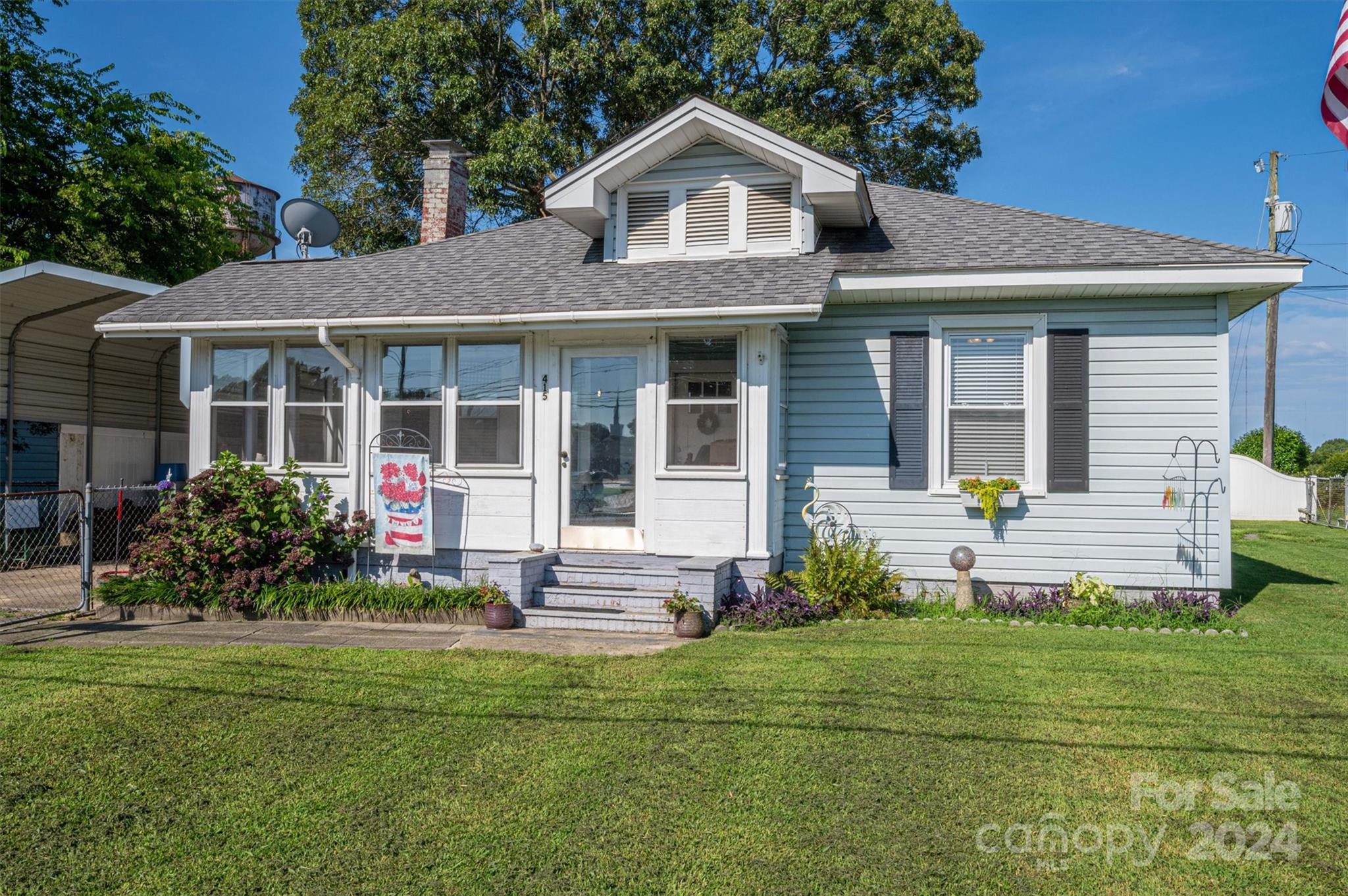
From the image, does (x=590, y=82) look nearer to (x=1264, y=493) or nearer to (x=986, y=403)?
(x=986, y=403)

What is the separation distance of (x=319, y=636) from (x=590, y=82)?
645 inches

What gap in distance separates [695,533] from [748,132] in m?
4.01

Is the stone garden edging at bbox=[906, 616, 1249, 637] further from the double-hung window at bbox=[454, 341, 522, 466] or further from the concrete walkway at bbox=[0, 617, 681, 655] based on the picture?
the double-hung window at bbox=[454, 341, 522, 466]

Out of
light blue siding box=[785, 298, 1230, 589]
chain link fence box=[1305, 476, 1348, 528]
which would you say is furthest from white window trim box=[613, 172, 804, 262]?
chain link fence box=[1305, 476, 1348, 528]

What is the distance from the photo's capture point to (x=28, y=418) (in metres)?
11.8

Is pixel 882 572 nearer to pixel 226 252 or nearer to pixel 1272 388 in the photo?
pixel 226 252

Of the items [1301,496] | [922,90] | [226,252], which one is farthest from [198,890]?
[1301,496]

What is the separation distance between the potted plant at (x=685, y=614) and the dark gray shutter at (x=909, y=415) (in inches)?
102

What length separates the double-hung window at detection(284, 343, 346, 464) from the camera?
9648mm

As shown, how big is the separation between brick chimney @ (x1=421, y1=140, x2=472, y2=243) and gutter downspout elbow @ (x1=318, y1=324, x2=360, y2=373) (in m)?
3.52

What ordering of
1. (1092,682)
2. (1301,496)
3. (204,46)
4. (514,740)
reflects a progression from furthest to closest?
(1301,496) → (204,46) → (1092,682) → (514,740)

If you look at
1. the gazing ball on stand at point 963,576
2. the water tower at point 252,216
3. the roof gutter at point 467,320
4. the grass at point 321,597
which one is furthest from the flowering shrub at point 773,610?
the water tower at point 252,216

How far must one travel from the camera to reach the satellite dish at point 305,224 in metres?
12.2

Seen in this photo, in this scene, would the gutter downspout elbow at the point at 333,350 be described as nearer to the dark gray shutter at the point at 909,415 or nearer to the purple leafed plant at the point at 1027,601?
the dark gray shutter at the point at 909,415
